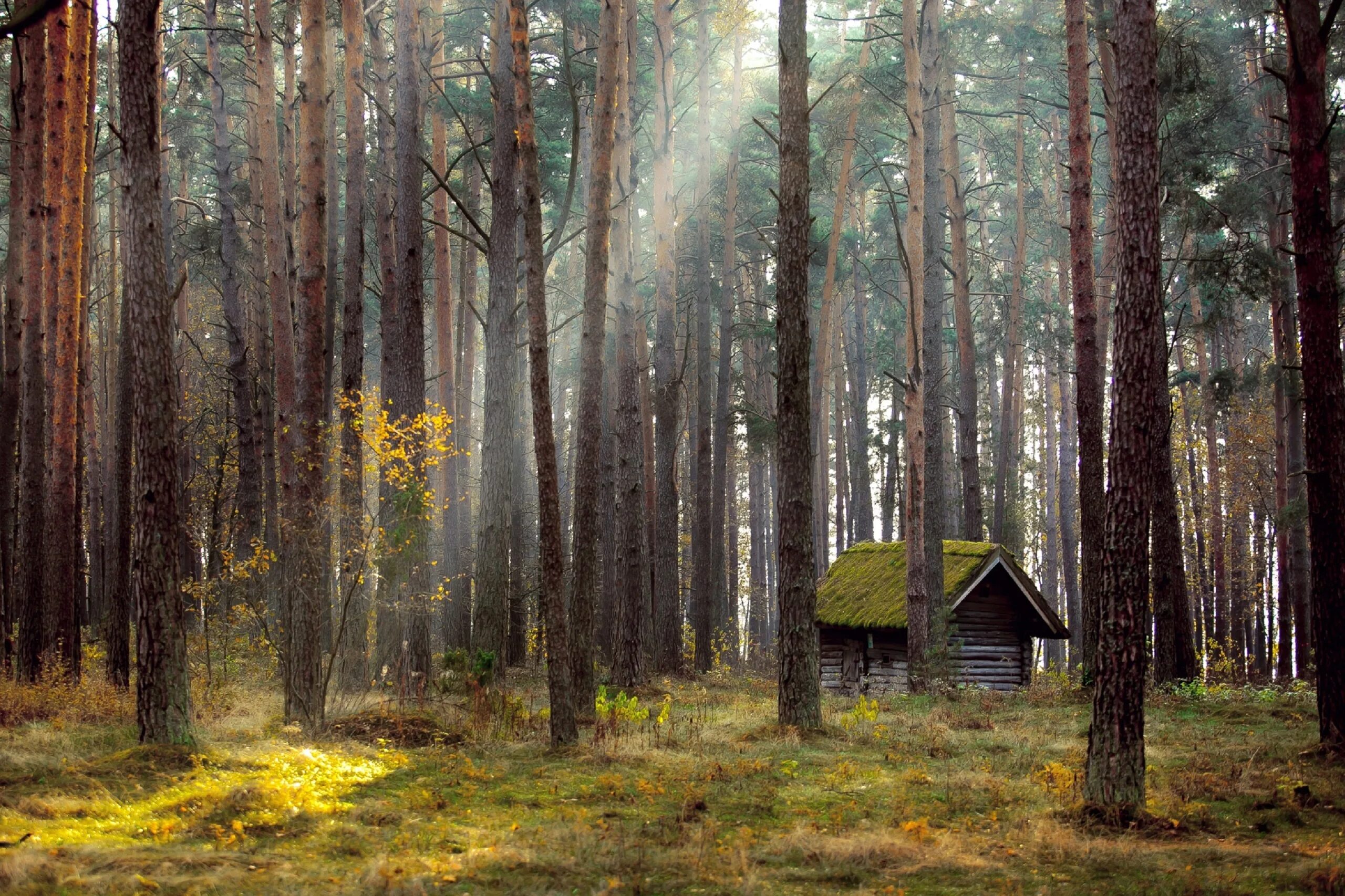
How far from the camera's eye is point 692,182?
1055 inches

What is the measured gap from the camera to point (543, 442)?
401 inches

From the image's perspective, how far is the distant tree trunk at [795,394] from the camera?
1128 cm

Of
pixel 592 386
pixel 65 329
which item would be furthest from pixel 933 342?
pixel 65 329

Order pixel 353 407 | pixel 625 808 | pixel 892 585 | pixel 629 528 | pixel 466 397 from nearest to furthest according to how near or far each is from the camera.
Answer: pixel 625 808 < pixel 353 407 < pixel 629 528 < pixel 892 585 < pixel 466 397

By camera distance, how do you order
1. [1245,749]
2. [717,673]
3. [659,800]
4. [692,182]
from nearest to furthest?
[659,800] → [1245,749] → [717,673] → [692,182]

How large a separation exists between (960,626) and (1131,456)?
42.2 feet

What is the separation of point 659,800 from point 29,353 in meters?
10.5

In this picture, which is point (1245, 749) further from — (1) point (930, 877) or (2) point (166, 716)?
(2) point (166, 716)

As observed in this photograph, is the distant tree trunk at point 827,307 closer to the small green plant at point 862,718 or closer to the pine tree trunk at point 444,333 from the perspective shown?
the small green plant at point 862,718

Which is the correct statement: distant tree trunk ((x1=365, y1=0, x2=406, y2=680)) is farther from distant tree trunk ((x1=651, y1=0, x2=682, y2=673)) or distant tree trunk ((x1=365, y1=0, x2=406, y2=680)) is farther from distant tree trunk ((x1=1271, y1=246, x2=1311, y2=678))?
distant tree trunk ((x1=1271, y1=246, x2=1311, y2=678))

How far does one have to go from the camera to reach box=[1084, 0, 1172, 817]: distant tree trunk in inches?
283

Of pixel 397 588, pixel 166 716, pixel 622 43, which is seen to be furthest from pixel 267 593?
pixel 622 43

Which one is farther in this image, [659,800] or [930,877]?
[659,800]

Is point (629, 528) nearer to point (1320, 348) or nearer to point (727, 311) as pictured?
point (727, 311)
